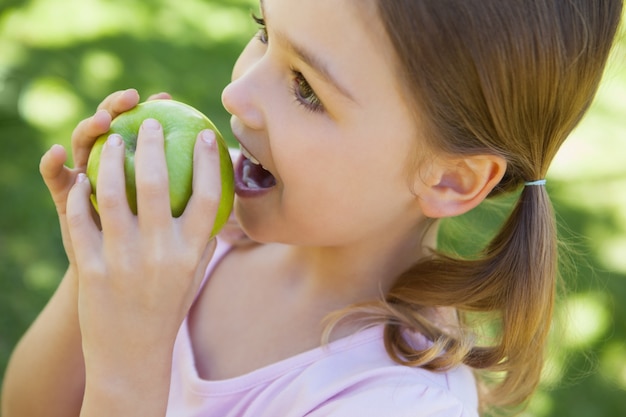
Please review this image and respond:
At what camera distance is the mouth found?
6.32 feet

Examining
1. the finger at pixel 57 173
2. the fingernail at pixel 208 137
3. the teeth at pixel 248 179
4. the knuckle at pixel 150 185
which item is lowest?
the finger at pixel 57 173

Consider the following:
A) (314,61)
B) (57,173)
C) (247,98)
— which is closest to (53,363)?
(57,173)

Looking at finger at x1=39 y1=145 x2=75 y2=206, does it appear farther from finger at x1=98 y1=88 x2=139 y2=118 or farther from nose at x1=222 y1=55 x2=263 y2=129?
nose at x1=222 y1=55 x2=263 y2=129

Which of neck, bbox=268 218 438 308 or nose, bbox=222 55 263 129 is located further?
neck, bbox=268 218 438 308

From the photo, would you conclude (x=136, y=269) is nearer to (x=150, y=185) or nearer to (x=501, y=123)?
(x=150, y=185)

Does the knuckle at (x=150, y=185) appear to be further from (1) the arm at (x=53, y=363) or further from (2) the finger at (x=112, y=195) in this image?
(1) the arm at (x=53, y=363)

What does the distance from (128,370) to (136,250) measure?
23 cm

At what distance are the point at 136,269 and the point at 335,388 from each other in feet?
1.67

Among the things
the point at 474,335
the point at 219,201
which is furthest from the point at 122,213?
the point at 474,335

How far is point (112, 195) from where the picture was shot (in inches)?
63.2

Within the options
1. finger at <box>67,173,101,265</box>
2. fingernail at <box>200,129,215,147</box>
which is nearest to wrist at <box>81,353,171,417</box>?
finger at <box>67,173,101,265</box>

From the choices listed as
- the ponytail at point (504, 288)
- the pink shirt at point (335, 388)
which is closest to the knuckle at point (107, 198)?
the pink shirt at point (335, 388)

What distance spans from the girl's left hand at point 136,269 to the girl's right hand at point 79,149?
0.33 ft

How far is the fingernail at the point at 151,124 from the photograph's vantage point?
165 centimetres
